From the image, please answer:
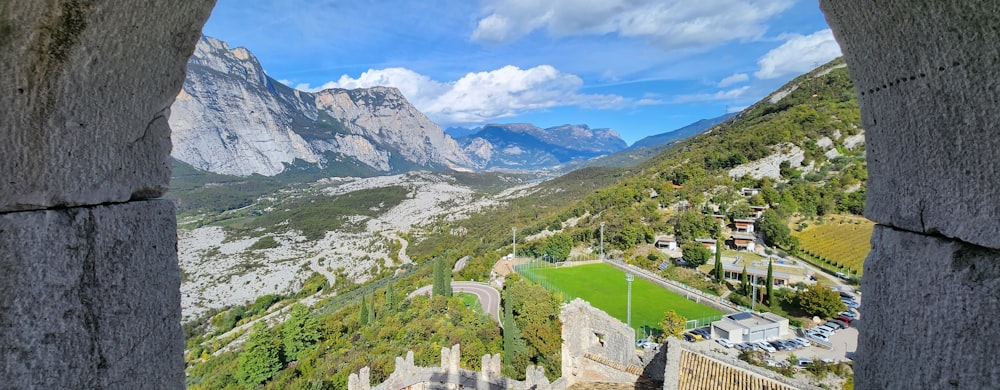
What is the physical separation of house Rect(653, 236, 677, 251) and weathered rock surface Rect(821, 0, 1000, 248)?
38503mm

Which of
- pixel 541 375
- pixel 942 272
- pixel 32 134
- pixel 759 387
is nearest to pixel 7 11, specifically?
pixel 32 134

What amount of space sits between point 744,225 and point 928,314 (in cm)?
Answer: 4316

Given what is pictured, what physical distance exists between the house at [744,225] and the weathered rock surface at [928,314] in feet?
140

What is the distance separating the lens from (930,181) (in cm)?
103

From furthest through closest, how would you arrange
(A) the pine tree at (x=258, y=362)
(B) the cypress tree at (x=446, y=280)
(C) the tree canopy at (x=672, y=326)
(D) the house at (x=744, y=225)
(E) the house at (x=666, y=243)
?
1. (D) the house at (x=744, y=225)
2. (E) the house at (x=666, y=243)
3. (B) the cypress tree at (x=446, y=280)
4. (A) the pine tree at (x=258, y=362)
5. (C) the tree canopy at (x=672, y=326)

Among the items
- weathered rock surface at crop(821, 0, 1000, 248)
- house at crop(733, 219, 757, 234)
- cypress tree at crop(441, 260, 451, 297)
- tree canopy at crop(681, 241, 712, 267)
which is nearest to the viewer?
weathered rock surface at crop(821, 0, 1000, 248)

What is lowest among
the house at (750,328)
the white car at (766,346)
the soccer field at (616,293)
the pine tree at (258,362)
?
the pine tree at (258,362)

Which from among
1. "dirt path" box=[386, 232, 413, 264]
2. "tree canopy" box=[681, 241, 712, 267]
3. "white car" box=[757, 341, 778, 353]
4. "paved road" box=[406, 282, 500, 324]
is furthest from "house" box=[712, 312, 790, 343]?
"dirt path" box=[386, 232, 413, 264]

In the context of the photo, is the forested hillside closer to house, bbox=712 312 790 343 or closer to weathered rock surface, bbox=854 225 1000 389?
house, bbox=712 312 790 343

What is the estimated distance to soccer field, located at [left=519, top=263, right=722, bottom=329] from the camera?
23.3 m

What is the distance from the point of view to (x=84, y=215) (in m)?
1.09

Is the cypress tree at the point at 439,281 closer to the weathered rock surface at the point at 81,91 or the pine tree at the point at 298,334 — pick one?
the pine tree at the point at 298,334

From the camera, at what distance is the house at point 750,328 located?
18828 millimetres

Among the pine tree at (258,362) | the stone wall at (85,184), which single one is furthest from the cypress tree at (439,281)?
the stone wall at (85,184)
